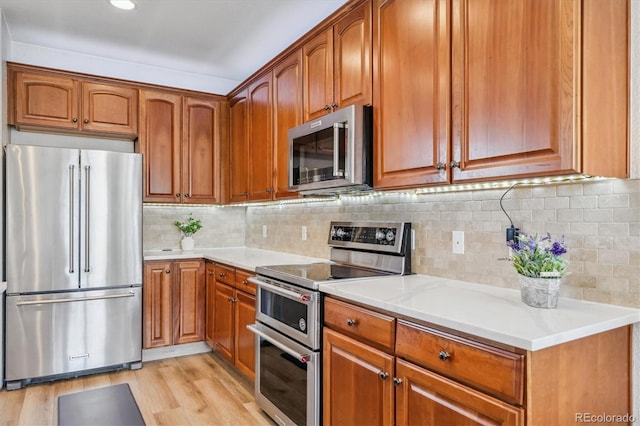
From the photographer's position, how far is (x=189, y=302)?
11.7 feet

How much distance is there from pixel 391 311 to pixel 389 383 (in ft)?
0.91

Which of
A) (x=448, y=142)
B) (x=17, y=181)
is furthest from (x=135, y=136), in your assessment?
(x=448, y=142)

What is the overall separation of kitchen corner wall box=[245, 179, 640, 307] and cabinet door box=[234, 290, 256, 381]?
0.88 metres

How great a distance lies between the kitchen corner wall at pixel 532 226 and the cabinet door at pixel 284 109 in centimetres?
52

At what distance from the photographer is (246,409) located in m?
2.64

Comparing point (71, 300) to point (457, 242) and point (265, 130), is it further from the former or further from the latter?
point (457, 242)

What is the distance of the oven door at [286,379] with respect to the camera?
2.02 m

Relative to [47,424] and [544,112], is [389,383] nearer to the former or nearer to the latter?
[544,112]

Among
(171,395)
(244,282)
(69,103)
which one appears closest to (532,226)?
(244,282)

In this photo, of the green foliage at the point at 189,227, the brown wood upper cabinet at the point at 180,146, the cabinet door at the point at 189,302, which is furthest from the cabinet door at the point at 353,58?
the green foliage at the point at 189,227

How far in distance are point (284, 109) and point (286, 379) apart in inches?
69.9

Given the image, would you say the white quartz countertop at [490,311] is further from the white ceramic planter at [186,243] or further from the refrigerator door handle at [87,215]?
the white ceramic planter at [186,243]

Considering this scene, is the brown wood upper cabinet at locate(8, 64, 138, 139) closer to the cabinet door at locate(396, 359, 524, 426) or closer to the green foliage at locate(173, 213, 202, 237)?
the green foliage at locate(173, 213, 202, 237)

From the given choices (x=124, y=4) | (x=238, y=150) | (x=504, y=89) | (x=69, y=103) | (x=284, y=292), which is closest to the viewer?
(x=504, y=89)
